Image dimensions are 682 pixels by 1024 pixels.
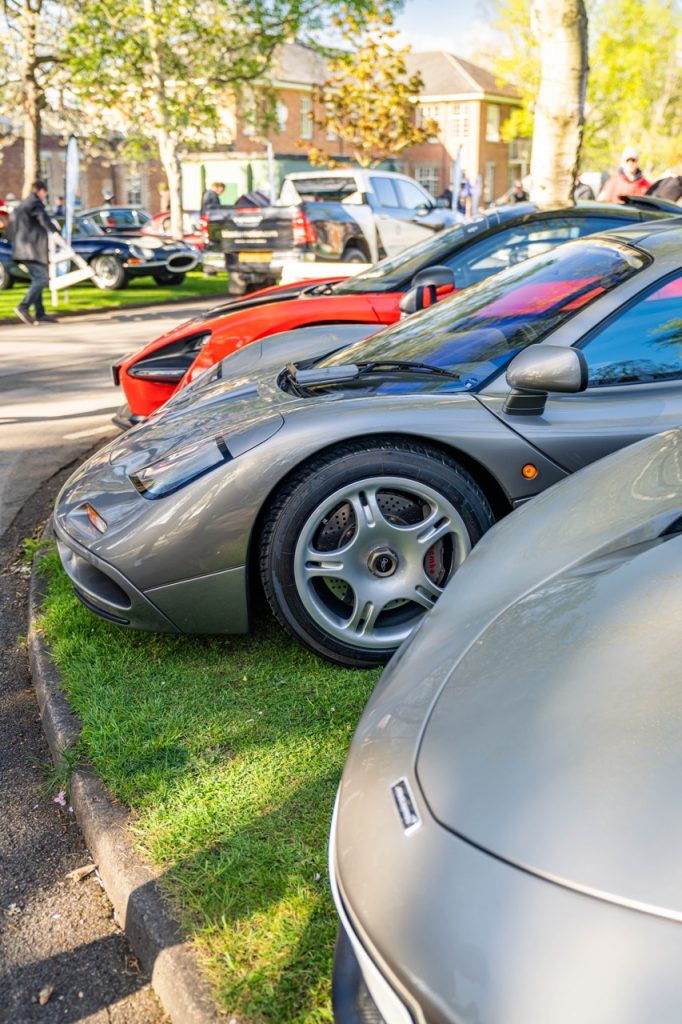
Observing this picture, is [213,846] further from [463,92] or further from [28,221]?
[463,92]

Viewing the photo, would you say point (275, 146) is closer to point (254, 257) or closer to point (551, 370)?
→ point (254, 257)

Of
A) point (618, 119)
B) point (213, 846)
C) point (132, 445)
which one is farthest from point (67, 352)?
point (618, 119)

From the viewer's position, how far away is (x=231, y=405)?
3961mm

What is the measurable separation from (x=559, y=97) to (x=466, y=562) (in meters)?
8.49

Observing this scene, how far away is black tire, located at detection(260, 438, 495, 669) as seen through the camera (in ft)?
11.2

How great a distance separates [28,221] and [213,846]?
46.1 feet

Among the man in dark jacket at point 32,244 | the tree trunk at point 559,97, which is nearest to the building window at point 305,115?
the man in dark jacket at point 32,244

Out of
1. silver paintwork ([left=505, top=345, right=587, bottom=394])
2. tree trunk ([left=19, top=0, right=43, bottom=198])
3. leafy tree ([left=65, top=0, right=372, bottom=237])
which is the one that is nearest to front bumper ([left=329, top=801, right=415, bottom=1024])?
silver paintwork ([left=505, top=345, right=587, bottom=394])

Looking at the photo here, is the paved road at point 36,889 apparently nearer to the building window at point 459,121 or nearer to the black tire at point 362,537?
the black tire at point 362,537

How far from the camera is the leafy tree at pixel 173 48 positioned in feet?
65.4

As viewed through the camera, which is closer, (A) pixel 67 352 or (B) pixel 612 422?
(B) pixel 612 422

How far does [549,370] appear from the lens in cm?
319

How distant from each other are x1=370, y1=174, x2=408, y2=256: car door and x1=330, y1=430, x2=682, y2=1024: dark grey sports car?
1384 centimetres

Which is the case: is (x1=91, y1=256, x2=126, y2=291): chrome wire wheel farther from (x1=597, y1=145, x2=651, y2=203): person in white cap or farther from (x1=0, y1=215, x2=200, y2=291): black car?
(x1=597, y1=145, x2=651, y2=203): person in white cap
